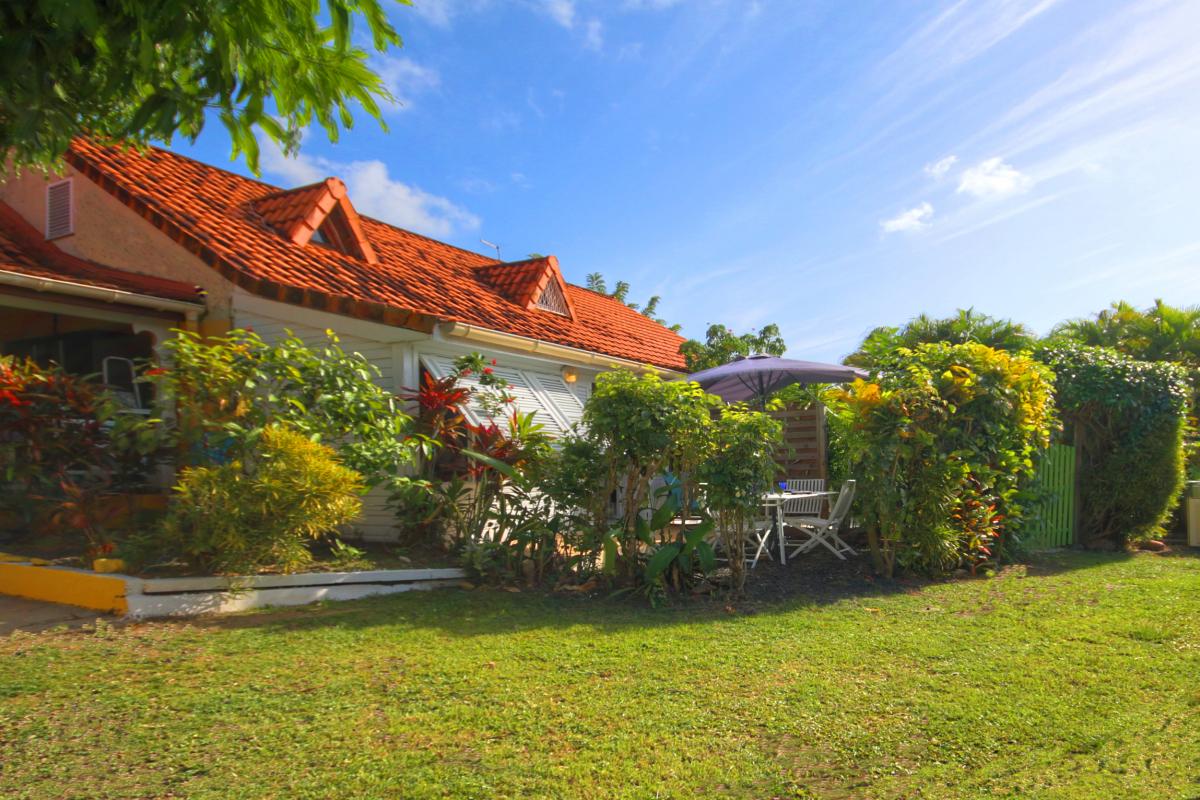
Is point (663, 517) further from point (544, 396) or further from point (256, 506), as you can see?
point (544, 396)

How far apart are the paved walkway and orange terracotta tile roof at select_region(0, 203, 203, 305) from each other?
397 cm

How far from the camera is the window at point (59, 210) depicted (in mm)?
10898

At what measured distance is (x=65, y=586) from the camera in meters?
6.06

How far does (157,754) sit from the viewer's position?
136 inches

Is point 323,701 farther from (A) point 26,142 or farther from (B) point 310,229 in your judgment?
(B) point 310,229

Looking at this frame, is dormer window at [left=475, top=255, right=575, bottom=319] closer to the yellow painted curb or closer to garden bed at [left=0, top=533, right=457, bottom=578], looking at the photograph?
garden bed at [left=0, top=533, right=457, bottom=578]

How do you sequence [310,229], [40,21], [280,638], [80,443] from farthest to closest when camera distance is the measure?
[310,229], [80,443], [280,638], [40,21]

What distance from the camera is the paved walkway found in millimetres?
5383

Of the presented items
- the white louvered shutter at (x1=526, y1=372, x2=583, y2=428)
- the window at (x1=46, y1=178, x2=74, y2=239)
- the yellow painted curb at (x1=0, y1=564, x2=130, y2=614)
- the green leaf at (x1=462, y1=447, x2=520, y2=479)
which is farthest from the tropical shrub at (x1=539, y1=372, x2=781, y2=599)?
the window at (x1=46, y1=178, x2=74, y2=239)

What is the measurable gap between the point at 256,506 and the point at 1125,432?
11.0 meters

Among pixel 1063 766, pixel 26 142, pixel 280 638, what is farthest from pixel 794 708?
pixel 26 142

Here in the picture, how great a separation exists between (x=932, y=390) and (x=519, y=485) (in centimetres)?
440

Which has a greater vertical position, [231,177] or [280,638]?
[231,177]

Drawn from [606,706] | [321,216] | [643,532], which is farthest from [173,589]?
[321,216]
